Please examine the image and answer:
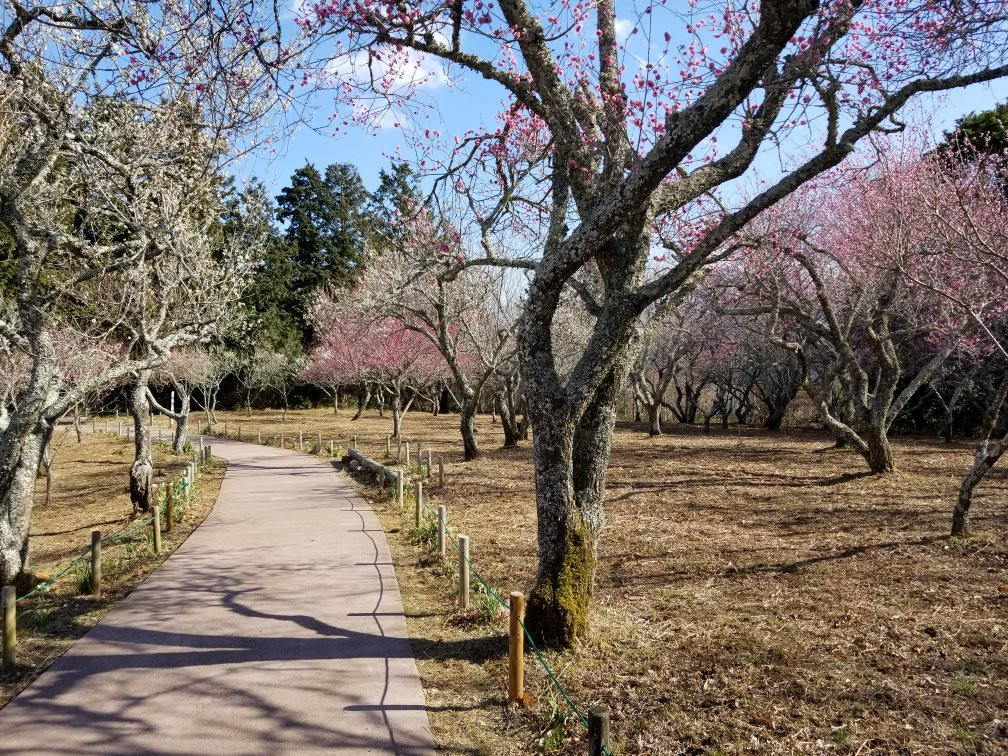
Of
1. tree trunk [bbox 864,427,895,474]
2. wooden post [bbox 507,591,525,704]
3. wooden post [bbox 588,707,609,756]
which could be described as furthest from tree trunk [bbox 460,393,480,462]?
wooden post [bbox 588,707,609,756]

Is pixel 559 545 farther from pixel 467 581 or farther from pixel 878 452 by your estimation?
pixel 878 452

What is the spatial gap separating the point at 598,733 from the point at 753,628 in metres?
3.10

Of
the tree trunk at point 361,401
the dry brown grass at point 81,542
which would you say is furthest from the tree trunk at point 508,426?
the tree trunk at point 361,401

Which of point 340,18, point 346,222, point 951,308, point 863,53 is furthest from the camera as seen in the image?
point 346,222

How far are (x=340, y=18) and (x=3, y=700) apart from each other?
5958 mm

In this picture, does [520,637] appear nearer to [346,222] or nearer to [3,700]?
[3,700]

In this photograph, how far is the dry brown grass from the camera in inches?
256

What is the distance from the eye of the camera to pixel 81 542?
12641 mm

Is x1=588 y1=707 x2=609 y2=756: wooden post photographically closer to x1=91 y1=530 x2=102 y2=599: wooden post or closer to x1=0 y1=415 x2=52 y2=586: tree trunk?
x1=91 y1=530 x2=102 y2=599: wooden post

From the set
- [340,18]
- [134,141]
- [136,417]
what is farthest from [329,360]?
[340,18]

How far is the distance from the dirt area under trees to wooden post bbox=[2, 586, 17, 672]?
3240 millimetres

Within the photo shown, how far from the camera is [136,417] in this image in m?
14.7

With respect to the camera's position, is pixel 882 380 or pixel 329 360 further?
pixel 329 360

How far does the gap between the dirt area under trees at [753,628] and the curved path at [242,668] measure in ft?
1.27
